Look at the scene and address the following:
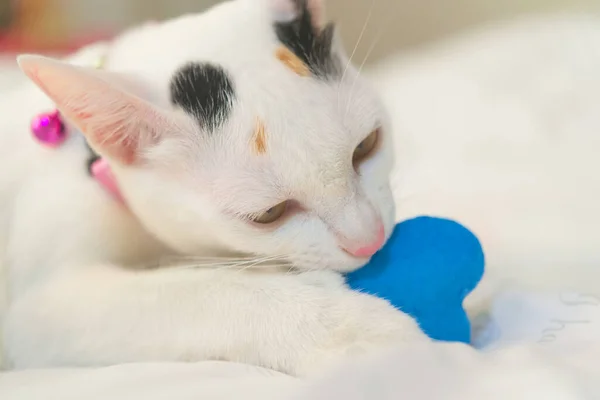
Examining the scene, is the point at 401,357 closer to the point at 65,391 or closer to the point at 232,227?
the point at 232,227

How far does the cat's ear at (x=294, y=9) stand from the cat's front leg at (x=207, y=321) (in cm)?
34

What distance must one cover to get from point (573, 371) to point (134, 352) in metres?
0.48

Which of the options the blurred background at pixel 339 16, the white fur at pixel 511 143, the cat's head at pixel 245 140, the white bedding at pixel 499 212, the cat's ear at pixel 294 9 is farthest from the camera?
the blurred background at pixel 339 16

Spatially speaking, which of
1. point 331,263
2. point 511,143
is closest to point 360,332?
point 331,263

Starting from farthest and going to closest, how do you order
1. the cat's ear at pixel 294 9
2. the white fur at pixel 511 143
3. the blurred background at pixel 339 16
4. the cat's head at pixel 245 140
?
the blurred background at pixel 339 16 → the white fur at pixel 511 143 → the cat's ear at pixel 294 9 → the cat's head at pixel 245 140

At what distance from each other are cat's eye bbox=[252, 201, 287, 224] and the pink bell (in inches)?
14.4

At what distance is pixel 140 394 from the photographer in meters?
0.61

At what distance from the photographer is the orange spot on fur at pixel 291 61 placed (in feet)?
2.45

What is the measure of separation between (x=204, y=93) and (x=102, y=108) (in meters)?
0.12

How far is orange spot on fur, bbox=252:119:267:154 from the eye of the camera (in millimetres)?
699

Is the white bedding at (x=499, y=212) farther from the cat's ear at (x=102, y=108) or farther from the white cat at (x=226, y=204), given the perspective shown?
the cat's ear at (x=102, y=108)

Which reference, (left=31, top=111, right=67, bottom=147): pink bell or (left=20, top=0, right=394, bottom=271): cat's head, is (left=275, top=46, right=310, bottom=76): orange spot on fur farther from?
(left=31, top=111, right=67, bottom=147): pink bell

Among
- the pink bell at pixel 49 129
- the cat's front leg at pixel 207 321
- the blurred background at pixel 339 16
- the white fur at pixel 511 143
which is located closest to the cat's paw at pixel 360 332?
the cat's front leg at pixel 207 321

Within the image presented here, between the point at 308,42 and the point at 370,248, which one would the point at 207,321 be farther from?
the point at 308,42
